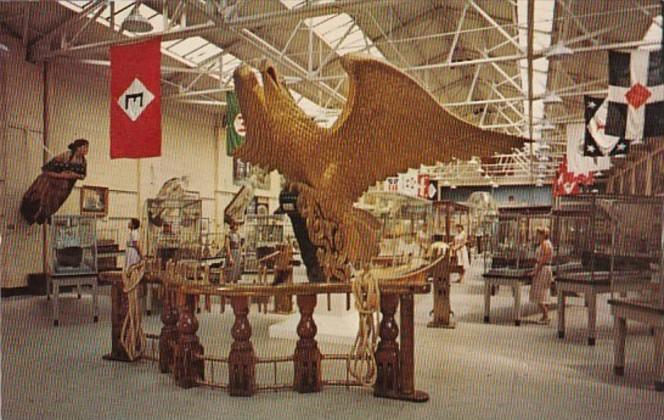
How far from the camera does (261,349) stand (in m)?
5.61

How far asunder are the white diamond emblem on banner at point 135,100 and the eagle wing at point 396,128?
7.58ft

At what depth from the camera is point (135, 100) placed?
5.71 m

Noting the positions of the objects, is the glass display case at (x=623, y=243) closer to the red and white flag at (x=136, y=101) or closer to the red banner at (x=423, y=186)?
the red and white flag at (x=136, y=101)

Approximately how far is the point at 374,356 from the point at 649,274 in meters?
4.19

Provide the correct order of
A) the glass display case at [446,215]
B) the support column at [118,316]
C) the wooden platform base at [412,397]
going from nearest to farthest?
the wooden platform base at [412,397] < the support column at [118,316] < the glass display case at [446,215]

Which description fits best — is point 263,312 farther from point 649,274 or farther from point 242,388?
point 649,274

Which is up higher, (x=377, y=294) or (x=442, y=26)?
(x=442, y=26)

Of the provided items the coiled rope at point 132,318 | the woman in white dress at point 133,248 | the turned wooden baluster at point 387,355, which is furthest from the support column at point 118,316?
the woman in white dress at point 133,248

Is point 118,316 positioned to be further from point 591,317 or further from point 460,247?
point 460,247

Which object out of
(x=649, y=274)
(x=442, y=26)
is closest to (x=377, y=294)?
(x=649, y=274)

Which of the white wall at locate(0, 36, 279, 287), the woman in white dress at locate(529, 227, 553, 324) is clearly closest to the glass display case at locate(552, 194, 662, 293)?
the woman in white dress at locate(529, 227, 553, 324)

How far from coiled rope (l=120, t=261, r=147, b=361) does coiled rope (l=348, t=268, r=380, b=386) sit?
193 cm

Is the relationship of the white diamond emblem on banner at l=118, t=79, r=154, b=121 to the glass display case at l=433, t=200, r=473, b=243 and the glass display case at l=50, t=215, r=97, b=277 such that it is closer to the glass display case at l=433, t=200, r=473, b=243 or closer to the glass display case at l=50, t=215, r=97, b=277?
the glass display case at l=50, t=215, r=97, b=277

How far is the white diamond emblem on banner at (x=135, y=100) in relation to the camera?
5.66 m
